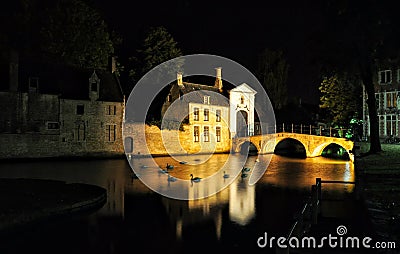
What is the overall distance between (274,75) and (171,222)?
1679 inches

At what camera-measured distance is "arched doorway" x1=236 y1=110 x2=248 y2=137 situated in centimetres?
5116

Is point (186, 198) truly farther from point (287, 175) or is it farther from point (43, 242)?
point (287, 175)

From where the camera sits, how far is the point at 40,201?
45.8 feet

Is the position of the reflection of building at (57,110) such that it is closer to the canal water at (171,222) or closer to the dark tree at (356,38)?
the canal water at (171,222)

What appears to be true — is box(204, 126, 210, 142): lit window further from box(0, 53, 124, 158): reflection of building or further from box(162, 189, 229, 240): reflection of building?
box(162, 189, 229, 240): reflection of building

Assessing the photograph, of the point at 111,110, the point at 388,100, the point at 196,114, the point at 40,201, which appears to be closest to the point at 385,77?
the point at 388,100

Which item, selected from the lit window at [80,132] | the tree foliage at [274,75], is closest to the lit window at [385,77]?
the tree foliage at [274,75]

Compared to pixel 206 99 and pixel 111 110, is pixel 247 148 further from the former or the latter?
pixel 111 110

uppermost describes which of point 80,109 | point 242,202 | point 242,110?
point 242,110

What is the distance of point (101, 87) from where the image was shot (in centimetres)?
3975

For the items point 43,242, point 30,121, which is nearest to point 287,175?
point 43,242

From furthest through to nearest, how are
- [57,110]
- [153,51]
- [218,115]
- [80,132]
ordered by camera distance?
[218,115] → [153,51] → [80,132] → [57,110]

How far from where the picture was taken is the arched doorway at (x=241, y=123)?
168 feet

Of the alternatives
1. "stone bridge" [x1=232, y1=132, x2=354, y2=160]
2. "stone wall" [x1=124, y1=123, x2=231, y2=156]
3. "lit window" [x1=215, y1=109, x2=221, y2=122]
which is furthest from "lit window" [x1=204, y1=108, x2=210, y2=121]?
"stone bridge" [x1=232, y1=132, x2=354, y2=160]
